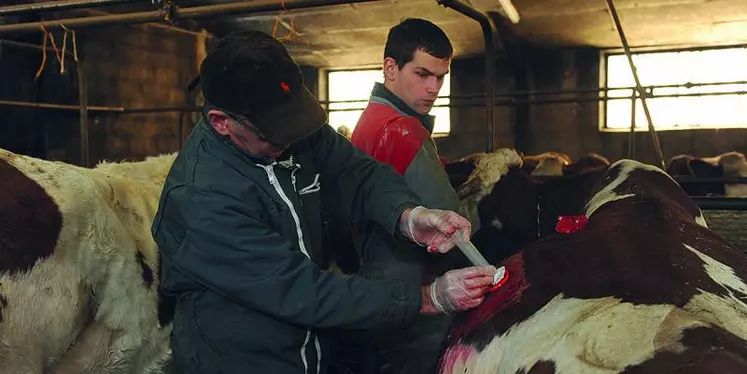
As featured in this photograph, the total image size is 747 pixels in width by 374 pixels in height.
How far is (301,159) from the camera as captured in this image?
191cm

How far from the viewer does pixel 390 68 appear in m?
2.31

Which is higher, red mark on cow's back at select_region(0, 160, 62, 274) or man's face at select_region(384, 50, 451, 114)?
man's face at select_region(384, 50, 451, 114)

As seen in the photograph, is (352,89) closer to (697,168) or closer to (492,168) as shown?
(697,168)

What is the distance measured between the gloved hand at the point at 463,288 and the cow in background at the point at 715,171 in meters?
5.10

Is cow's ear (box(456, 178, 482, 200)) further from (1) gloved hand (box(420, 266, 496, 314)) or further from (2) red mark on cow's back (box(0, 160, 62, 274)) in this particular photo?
(2) red mark on cow's back (box(0, 160, 62, 274))

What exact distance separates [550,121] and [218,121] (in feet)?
25.2

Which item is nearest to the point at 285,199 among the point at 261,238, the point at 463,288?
the point at 261,238

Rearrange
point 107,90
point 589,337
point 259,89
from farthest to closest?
point 107,90
point 259,89
point 589,337

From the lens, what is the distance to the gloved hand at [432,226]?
1.61 metres

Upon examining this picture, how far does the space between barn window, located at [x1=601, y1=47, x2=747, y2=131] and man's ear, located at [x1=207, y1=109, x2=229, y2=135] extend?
7314mm

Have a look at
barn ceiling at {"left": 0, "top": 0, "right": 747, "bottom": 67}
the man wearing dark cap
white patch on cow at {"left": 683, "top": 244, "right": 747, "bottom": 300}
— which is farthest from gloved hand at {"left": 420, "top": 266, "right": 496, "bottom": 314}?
barn ceiling at {"left": 0, "top": 0, "right": 747, "bottom": 67}

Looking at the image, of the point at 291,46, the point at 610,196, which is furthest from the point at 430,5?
the point at 610,196

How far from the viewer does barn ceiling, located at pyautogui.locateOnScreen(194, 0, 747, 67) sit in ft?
22.9

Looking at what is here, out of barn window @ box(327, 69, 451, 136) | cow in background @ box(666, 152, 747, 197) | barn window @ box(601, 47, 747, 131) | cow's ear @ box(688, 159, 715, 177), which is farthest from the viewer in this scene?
barn window @ box(327, 69, 451, 136)
